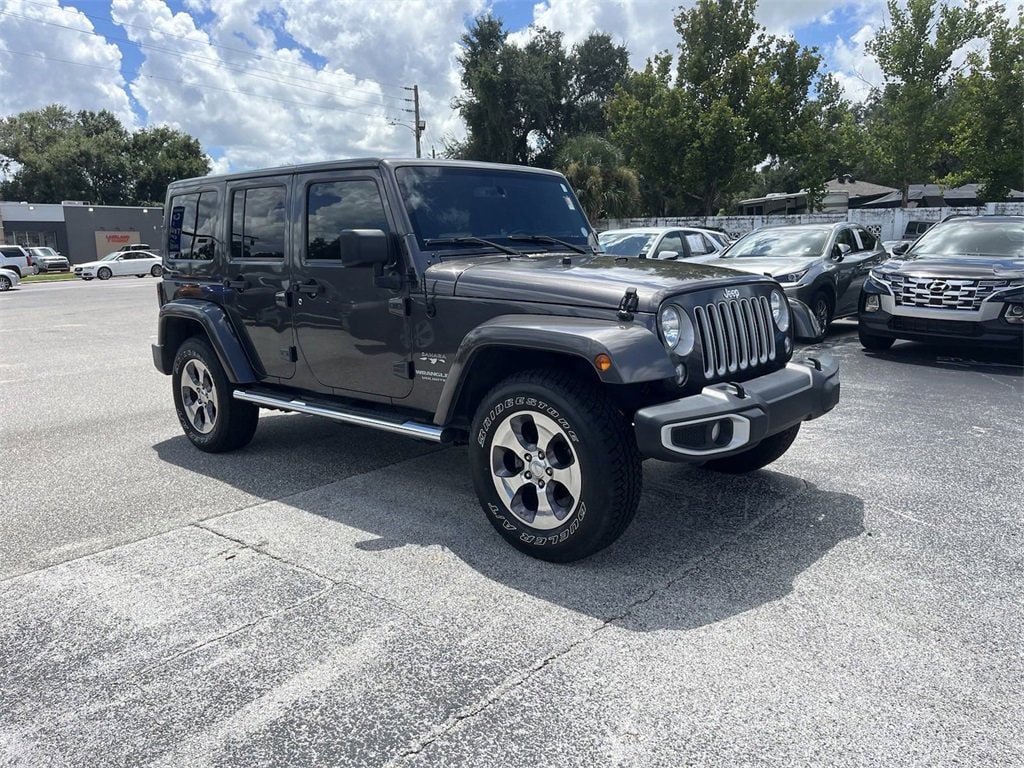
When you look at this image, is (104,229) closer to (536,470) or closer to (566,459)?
(536,470)

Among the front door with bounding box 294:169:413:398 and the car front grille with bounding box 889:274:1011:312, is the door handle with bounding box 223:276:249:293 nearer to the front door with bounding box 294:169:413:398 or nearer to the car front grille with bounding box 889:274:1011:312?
the front door with bounding box 294:169:413:398

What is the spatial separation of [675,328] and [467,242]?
4.79 ft

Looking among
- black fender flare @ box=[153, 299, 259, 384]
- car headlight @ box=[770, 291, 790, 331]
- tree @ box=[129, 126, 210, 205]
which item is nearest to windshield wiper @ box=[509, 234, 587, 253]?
car headlight @ box=[770, 291, 790, 331]

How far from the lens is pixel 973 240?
31.2 feet

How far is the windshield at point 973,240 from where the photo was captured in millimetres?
9180

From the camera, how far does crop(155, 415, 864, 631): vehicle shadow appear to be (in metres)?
3.45

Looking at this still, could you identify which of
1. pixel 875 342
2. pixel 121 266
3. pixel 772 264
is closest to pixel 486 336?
pixel 875 342

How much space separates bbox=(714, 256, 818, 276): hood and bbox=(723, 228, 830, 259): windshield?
0.70ft

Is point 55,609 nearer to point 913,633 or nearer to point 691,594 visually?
point 691,594

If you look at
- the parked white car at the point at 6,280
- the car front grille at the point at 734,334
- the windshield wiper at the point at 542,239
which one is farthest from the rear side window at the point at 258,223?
the parked white car at the point at 6,280

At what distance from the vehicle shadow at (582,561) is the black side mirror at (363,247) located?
4.70 feet

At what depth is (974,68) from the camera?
24516 millimetres

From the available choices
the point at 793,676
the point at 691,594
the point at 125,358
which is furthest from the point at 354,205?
the point at 125,358

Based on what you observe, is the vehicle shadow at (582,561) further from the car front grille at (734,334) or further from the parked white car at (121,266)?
the parked white car at (121,266)
